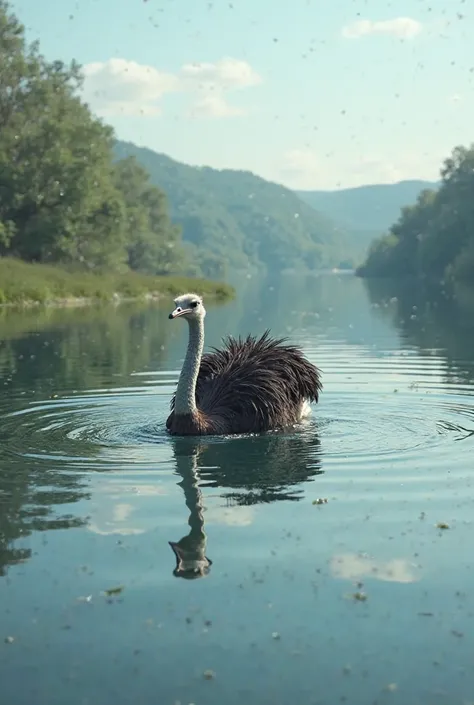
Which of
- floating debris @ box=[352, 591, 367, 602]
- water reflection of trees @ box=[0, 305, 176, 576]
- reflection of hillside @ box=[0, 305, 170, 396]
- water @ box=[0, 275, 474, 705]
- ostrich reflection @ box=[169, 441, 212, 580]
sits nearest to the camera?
water @ box=[0, 275, 474, 705]

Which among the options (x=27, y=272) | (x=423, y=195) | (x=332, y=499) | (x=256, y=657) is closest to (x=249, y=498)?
(x=332, y=499)

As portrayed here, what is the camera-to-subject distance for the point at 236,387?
15.4 metres

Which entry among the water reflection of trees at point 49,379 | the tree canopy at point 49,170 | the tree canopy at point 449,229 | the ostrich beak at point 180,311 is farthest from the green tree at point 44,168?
the ostrich beak at point 180,311

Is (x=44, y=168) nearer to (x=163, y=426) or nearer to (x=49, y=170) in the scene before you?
(x=49, y=170)

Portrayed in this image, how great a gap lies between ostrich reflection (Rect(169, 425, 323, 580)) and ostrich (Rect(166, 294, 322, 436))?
279mm

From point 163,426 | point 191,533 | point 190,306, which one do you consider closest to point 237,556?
point 191,533

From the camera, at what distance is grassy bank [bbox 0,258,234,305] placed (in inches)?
2311

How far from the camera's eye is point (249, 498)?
10.9m

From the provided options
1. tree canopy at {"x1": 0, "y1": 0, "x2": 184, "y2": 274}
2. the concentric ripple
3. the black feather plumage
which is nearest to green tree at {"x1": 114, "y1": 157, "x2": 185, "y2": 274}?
tree canopy at {"x1": 0, "y1": 0, "x2": 184, "y2": 274}

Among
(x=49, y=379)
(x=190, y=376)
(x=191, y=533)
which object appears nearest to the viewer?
(x=191, y=533)

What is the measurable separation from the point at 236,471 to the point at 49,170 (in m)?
61.8

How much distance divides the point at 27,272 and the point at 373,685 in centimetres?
5994

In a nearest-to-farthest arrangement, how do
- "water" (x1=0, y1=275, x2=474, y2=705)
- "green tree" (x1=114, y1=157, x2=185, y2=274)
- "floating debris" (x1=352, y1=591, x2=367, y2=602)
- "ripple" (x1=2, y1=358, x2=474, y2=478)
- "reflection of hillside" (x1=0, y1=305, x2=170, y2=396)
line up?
"water" (x1=0, y1=275, x2=474, y2=705)
"floating debris" (x1=352, y1=591, x2=367, y2=602)
"ripple" (x1=2, y1=358, x2=474, y2=478)
"reflection of hillside" (x1=0, y1=305, x2=170, y2=396)
"green tree" (x1=114, y1=157, x2=185, y2=274)

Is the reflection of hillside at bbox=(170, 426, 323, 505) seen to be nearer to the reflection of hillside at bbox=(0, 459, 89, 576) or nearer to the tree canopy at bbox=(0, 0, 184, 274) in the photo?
the reflection of hillside at bbox=(0, 459, 89, 576)
